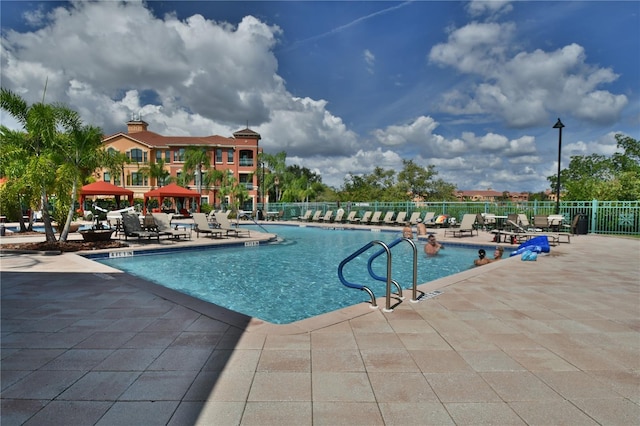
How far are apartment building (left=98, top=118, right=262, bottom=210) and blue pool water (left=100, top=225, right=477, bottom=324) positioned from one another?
30508mm

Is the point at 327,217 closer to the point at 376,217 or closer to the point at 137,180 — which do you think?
the point at 376,217

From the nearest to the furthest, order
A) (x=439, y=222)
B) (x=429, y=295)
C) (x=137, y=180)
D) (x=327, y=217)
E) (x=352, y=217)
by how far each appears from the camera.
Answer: (x=429, y=295)
(x=439, y=222)
(x=352, y=217)
(x=327, y=217)
(x=137, y=180)

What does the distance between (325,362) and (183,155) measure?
1680 inches

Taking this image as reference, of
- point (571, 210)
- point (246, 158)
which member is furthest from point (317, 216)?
point (246, 158)

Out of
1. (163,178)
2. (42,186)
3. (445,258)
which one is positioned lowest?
(445,258)

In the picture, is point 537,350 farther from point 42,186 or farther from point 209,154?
point 209,154

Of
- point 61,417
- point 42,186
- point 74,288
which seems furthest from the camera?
point 42,186

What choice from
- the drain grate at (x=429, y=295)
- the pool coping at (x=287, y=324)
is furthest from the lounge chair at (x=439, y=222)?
the drain grate at (x=429, y=295)

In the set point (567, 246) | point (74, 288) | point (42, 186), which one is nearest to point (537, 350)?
point (74, 288)

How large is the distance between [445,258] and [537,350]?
7784 mm

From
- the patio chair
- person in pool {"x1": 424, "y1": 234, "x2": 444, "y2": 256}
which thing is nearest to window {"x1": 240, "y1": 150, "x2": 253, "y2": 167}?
the patio chair

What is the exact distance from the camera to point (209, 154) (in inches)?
1647

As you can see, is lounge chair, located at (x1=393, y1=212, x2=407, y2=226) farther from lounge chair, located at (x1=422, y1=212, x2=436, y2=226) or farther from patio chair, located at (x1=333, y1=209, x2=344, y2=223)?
patio chair, located at (x1=333, y1=209, x2=344, y2=223)

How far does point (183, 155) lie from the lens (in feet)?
135
